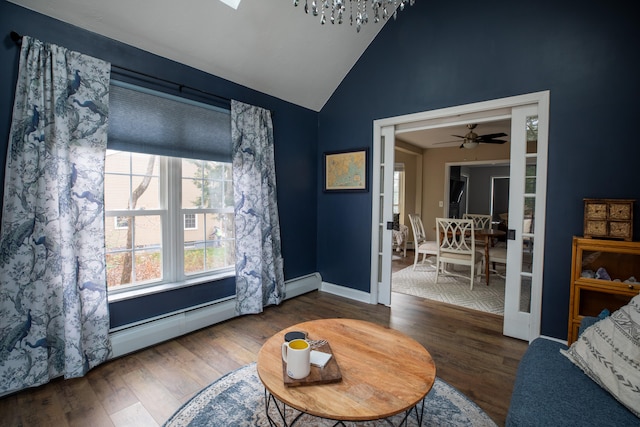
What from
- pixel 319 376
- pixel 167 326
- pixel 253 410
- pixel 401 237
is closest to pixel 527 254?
pixel 319 376

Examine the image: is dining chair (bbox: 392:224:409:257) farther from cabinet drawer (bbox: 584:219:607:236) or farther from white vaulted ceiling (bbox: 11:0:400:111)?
cabinet drawer (bbox: 584:219:607:236)

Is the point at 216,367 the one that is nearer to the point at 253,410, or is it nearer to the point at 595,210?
the point at 253,410

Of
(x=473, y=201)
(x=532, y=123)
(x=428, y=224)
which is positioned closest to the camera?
(x=532, y=123)

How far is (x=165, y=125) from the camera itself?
2.48 m

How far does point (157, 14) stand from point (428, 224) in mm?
6623

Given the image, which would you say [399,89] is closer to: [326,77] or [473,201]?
[326,77]

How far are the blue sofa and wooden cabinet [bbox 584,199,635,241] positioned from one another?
1.17 m

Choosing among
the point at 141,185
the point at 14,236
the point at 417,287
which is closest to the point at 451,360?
the point at 417,287

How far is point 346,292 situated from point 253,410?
84.6 inches

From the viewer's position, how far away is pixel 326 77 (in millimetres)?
3484

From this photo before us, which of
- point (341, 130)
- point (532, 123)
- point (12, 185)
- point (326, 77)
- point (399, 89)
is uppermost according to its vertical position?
point (326, 77)

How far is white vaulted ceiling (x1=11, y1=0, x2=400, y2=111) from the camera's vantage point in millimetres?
2092

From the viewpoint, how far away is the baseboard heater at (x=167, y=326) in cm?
226

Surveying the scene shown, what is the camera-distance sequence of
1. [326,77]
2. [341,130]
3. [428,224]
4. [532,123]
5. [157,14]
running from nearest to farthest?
[157,14] < [532,123] < [326,77] < [341,130] < [428,224]
